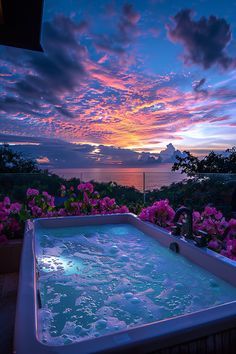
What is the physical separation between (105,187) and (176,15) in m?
2.54

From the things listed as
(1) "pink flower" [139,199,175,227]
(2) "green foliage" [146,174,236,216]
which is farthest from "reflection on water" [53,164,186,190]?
(1) "pink flower" [139,199,175,227]

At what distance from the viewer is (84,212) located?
347 centimetres

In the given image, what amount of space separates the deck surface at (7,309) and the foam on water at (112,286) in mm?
349

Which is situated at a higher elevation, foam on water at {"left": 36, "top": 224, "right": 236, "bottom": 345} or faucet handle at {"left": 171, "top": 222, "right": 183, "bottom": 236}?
faucet handle at {"left": 171, "top": 222, "right": 183, "bottom": 236}

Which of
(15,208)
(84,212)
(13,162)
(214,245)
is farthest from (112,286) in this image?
(13,162)

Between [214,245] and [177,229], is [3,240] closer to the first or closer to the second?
[177,229]

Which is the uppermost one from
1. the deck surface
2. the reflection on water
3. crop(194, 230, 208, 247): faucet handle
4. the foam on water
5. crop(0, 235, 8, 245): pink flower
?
the reflection on water

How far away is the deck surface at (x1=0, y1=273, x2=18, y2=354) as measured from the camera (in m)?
1.70

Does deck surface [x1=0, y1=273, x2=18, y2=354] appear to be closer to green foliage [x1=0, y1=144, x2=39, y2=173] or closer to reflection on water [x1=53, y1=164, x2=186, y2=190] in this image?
reflection on water [x1=53, y1=164, x2=186, y2=190]

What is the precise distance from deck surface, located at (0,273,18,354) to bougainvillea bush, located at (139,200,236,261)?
148 centimetres

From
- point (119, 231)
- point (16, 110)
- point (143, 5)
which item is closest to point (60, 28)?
point (143, 5)

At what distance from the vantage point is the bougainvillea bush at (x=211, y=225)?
6.68 feet

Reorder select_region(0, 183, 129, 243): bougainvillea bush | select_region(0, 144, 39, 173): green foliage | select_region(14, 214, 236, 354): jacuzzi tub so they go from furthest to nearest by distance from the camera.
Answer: select_region(0, 144, 39, 173): green foliage < select_region(0, 183, 129, 243): bougainvillea bush < select_region(14, 214, 236, 354): jacuzzi tub

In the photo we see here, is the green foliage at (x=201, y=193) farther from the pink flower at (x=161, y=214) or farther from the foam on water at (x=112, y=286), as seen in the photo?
the foam on water at (x=112, y=286)
